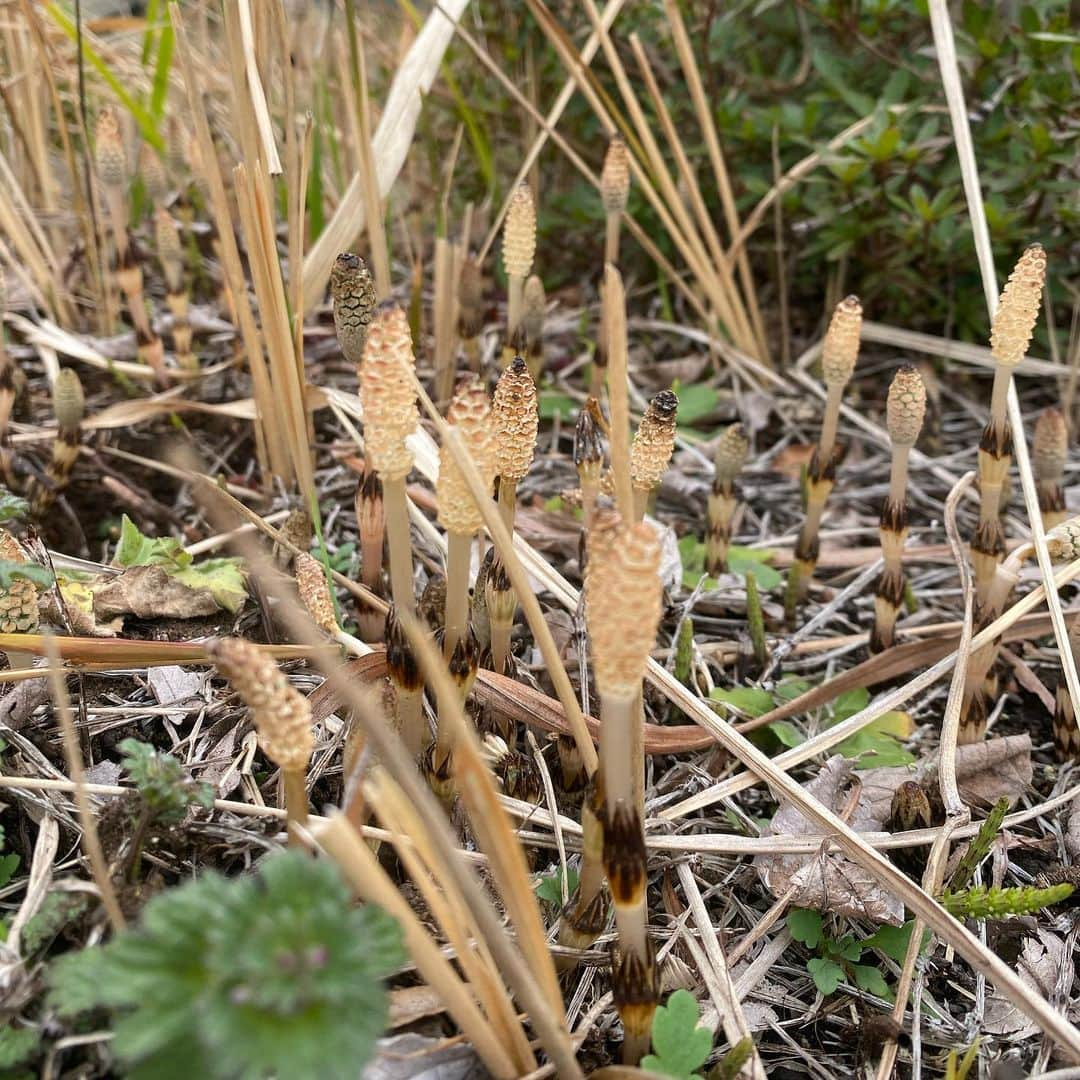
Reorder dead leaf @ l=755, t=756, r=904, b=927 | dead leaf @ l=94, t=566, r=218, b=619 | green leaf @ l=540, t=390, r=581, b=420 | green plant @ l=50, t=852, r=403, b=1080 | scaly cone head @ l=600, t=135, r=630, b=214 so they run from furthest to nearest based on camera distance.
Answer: green leaf @ l=540, t=390, r=581, b=420 < scaly cone head @ l=600, t=135, r=630, b=214 < dead leaf @ l=94, t=566, r=218, b=619 < dead leaf @ l=755, t=756, r=904, b=927 < green plant @ l=50, t=852, r=403, b=1080

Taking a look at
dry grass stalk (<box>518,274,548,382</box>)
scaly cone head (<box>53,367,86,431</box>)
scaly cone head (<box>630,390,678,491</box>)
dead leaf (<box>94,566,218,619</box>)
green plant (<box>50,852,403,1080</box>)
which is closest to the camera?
green plant (<box>50,852,403,1080</box>)

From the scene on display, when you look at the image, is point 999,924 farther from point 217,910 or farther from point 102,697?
point 102,697

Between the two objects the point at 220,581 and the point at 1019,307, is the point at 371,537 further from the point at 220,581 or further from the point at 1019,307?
the point at 1019,307

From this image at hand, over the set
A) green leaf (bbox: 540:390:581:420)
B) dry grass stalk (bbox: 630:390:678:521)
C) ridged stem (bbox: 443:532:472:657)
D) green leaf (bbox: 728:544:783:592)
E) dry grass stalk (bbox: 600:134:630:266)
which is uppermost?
dry grass stalk (bbox: 600:134:630:266)

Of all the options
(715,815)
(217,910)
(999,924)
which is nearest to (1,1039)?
(217,910)

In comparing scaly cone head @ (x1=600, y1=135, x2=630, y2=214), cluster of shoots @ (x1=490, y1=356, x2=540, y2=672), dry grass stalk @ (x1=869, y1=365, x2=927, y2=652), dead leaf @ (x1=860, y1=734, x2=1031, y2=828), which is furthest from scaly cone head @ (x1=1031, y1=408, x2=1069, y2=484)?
cluster of shoots @ (x1=490, y1=356, x2=540, y2=672)

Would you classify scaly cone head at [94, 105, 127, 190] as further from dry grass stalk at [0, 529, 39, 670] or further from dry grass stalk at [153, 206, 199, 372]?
dry grass stalk at [0, 529, 39, 670]

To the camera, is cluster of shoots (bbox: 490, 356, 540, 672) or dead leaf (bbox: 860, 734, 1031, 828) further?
dead leaf (bbox: 860, 734, 1031, 828)
